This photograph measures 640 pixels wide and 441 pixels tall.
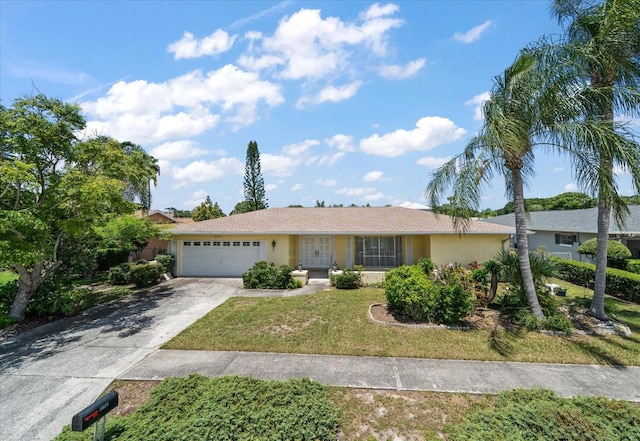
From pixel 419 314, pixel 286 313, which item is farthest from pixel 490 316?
pixel 286 313

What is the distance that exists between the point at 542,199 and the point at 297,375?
244 ft

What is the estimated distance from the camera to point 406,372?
20.8 feet

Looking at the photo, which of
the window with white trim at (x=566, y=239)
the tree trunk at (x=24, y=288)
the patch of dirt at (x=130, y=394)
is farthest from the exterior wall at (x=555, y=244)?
the tree trunk at (x=24, y=288)

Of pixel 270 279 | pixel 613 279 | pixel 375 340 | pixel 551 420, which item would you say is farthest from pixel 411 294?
pixel 613 279

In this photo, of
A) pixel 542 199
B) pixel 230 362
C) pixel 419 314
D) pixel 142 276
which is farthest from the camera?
pixel 542 199

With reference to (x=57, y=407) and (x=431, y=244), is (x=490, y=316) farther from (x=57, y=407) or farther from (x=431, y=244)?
(x=57, y=407)

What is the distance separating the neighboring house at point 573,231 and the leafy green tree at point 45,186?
20453mm

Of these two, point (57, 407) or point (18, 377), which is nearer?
point (57, 407)

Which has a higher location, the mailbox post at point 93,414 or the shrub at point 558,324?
the mailbox post at point 93,414

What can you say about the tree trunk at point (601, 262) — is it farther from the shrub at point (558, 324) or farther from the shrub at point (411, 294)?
the shrub at point (411, 294)

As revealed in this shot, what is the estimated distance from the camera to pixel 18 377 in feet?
21.0

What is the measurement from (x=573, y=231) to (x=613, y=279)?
8.23 meters

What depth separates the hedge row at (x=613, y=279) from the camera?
12.1m

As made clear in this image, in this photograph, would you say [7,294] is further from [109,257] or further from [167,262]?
[109,257]
